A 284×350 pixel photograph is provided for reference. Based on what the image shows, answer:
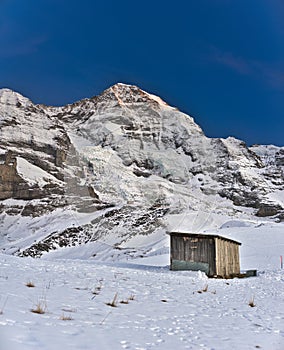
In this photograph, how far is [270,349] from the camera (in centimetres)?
571

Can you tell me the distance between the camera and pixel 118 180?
138 meters

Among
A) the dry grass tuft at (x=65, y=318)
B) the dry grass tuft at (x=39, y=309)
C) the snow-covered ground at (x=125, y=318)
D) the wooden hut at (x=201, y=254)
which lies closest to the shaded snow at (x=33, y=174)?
the wooden hut at (x=201, y=254)

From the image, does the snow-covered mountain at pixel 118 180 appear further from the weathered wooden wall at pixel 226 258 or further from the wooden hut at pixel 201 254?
the wooden hut at pixel 201 254

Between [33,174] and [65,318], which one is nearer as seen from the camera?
[65,318]

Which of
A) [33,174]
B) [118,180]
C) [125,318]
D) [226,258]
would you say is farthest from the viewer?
[118,180]

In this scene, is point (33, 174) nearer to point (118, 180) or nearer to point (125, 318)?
point (118, 180)

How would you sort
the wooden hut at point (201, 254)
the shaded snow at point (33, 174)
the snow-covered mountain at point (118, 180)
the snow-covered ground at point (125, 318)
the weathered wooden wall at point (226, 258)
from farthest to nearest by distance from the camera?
the shaded snow at point (33, 174) → the snow-covered mountain at point (118, 180) → the weathered wooden wall at point (226, 258) → the wooden hut at point (201, 254) → the snow-covered ground at point (125, 318)

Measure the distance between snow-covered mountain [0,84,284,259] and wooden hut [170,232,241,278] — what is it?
34.6 metres

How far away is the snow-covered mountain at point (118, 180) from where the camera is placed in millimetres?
75562

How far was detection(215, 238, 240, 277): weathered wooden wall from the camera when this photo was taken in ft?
81.5

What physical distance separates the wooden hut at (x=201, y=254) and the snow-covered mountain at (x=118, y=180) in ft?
113

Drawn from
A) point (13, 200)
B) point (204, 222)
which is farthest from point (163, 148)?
point (204, 222)

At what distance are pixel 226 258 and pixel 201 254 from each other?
2.65 metres

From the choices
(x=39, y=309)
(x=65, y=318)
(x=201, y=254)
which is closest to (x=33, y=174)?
(x=201, y=254)
